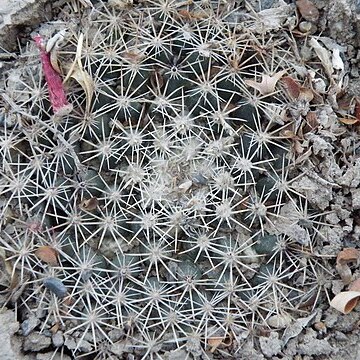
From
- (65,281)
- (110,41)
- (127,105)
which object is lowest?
(65,281)

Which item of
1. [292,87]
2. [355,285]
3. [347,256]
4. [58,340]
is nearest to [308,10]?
[292,87]

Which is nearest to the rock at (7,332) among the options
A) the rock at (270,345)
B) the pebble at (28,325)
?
the pebble at (28,325)

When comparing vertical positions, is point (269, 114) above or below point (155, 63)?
below

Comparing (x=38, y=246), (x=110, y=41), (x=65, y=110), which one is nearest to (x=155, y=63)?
(x=110, y=41)

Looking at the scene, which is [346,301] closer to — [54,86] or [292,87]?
[292,87]

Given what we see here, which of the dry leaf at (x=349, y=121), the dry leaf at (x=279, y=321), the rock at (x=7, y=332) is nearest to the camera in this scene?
the rock at (x=7, y=332)

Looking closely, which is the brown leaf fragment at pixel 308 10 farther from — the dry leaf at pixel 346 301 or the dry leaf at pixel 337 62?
the dry leaf at pixel 346 301

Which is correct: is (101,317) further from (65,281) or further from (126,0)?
(126,0)
